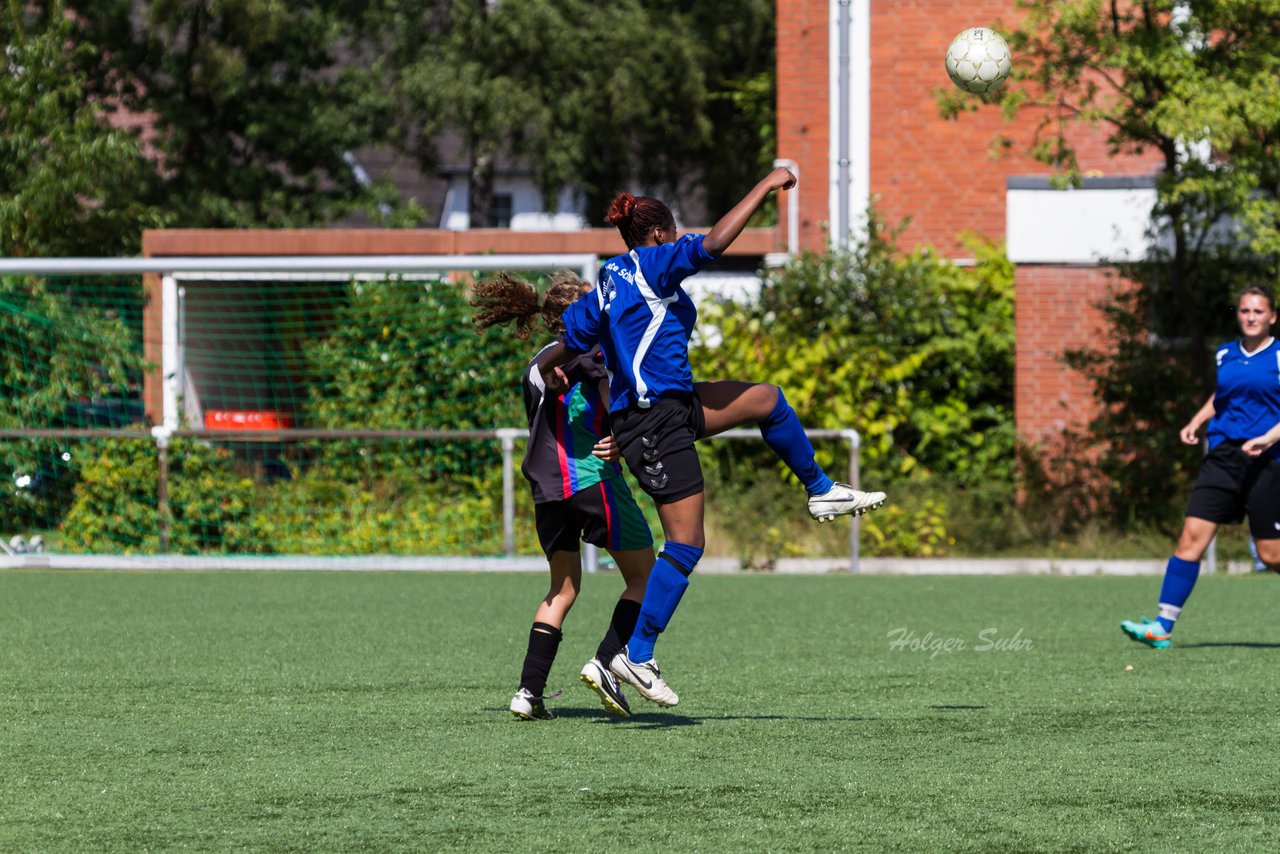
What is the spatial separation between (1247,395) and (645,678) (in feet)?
14.6

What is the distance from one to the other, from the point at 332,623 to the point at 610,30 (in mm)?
23044

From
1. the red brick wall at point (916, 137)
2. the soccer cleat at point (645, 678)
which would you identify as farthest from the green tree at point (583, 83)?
the soccer cleat at point (645, 678)

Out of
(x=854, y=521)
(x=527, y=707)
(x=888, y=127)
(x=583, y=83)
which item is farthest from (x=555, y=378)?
(x=583, y=83)

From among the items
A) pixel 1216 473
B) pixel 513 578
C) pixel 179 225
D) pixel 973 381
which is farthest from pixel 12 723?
pixel 179 225

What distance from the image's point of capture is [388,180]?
34062 millimetres

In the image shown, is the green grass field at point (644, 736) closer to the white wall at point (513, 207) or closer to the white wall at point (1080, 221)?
the white wall at point (1080, 221)

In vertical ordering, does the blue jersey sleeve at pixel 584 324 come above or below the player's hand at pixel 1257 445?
above

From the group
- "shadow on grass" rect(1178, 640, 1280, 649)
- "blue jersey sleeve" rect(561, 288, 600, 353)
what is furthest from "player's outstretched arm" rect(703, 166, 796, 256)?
"shadow on grass" rect(1178, 640, 1280, 649)

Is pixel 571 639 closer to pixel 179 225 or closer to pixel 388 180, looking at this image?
pixel 179 225

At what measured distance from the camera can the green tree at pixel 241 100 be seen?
1142 inches

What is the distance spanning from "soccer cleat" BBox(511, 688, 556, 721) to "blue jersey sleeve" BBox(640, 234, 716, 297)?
5.69 ft

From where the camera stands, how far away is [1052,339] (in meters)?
18.0

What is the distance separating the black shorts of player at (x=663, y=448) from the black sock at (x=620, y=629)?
24.9 inches

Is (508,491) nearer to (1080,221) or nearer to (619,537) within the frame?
(1080,221)
